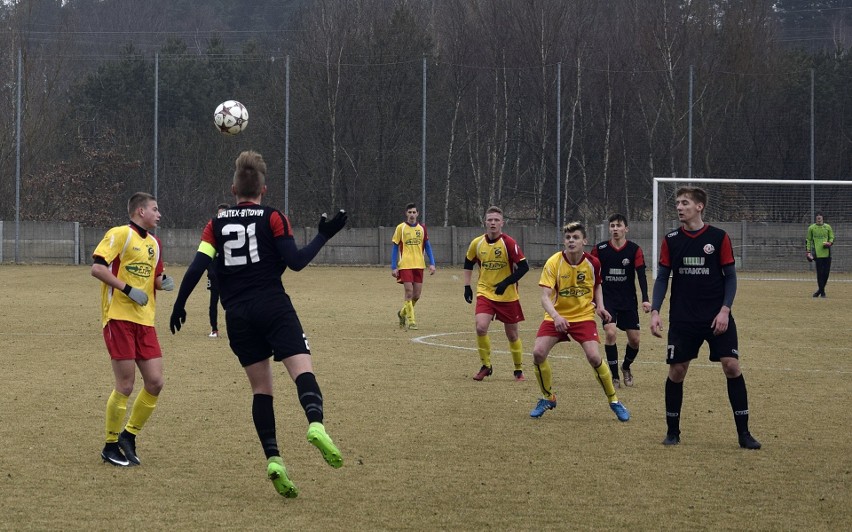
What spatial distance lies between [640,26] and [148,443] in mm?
39996

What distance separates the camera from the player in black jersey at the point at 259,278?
20.7 ft

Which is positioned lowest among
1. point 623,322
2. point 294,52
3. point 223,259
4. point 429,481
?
point 429,481

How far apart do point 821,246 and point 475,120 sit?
2043cm

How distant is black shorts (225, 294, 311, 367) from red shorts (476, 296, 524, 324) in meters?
5.51

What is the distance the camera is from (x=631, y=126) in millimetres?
→ 43125

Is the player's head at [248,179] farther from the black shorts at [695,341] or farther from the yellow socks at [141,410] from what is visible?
the black shorts at [695,341]

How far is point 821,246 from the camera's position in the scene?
25641 mm

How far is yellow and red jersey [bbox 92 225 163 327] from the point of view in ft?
24.9

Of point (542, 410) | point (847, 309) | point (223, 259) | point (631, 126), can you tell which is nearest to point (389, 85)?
point (631, 126)

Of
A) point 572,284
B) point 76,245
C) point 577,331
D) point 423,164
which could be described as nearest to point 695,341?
point 577,331

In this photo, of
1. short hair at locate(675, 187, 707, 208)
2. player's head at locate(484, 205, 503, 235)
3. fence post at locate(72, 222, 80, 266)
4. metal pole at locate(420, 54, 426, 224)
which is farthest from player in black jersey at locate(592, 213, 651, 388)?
fence post at locate(72, 222, 80, 266)

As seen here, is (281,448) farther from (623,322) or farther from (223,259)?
(623,322)

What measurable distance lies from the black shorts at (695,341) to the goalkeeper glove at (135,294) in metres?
3.91

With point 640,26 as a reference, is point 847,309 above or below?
below
